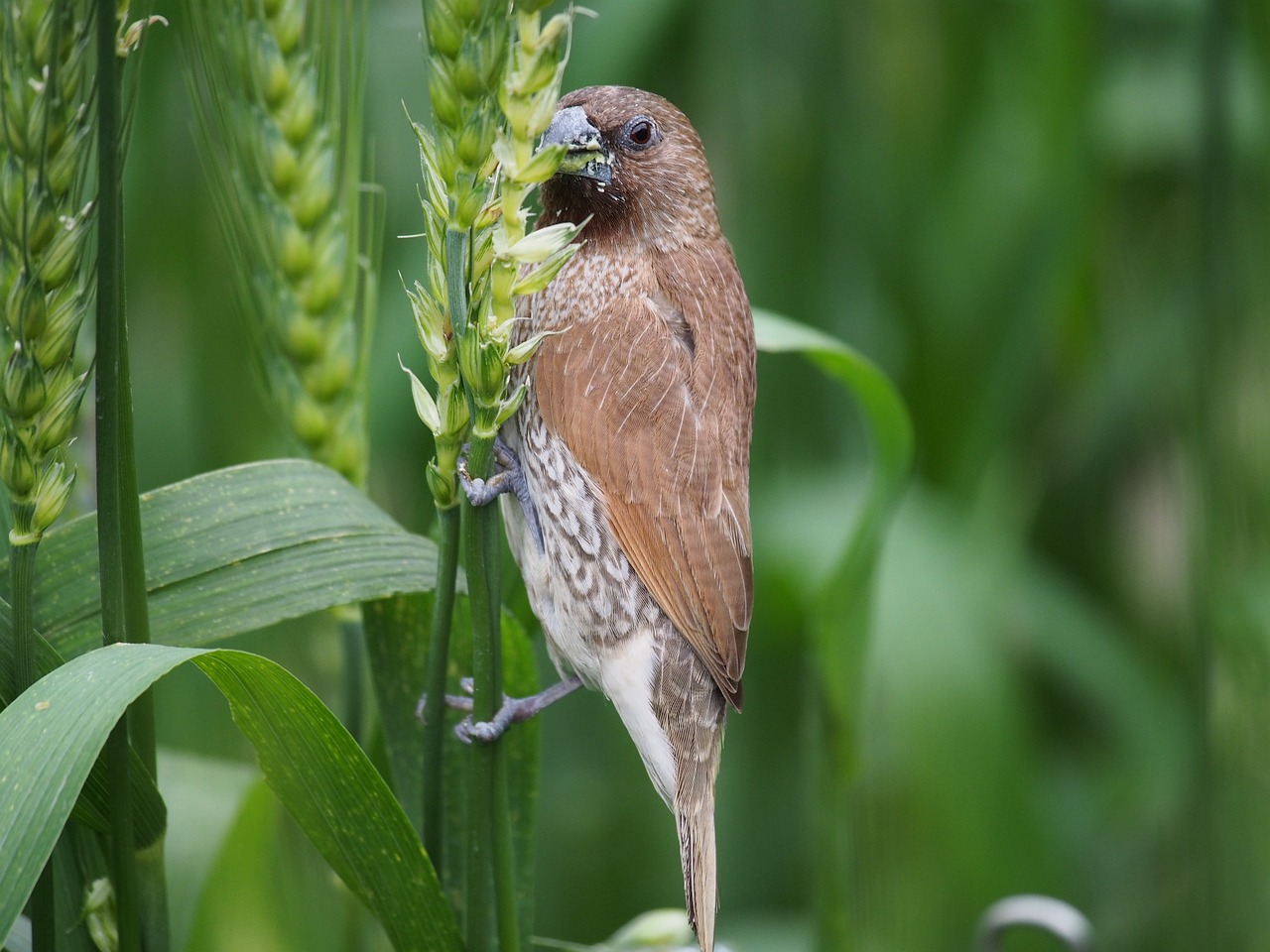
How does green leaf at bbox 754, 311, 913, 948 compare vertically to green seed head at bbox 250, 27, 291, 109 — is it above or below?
below

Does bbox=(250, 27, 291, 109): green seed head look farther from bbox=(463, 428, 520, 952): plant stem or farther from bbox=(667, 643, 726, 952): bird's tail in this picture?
bbox=(667, 643, 726, 952): bird's tail

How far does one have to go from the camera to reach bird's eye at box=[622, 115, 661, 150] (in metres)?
1.38

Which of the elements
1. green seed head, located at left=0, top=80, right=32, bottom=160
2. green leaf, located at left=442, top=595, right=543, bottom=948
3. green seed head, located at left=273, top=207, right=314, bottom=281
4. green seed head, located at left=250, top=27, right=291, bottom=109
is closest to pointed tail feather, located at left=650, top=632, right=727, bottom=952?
green leaf, located at left=442, top=595, right=543, bottom=948

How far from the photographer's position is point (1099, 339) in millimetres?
2627

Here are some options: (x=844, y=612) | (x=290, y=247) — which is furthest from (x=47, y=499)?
(x=844, y=612)

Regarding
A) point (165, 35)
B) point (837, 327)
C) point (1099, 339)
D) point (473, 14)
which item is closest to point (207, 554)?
point (473, 14)

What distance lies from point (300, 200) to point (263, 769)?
53 centimetres

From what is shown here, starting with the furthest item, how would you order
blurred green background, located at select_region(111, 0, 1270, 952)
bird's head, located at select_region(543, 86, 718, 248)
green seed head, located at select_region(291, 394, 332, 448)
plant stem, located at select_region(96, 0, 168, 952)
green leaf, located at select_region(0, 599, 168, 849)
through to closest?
blurred green background, located at select_region(111, 0, 1270, 952) < bird's head, located at select_region(543, 86, 718, 248) < green seed head, located at select_region(291, 394, 332, 448) < green leaf, located at select_region(0, 599, 168, 849) < plant stem, located at select_region(96, 0, 168, 952)

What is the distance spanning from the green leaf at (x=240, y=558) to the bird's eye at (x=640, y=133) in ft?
1.77

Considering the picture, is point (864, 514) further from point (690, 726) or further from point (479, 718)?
point (479, 718)

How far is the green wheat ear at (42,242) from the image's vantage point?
718mm

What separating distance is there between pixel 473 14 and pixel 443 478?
11.6 inches

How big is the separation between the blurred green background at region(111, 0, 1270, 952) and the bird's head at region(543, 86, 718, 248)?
1.88 ft

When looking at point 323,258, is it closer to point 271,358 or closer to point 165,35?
point 271,358
